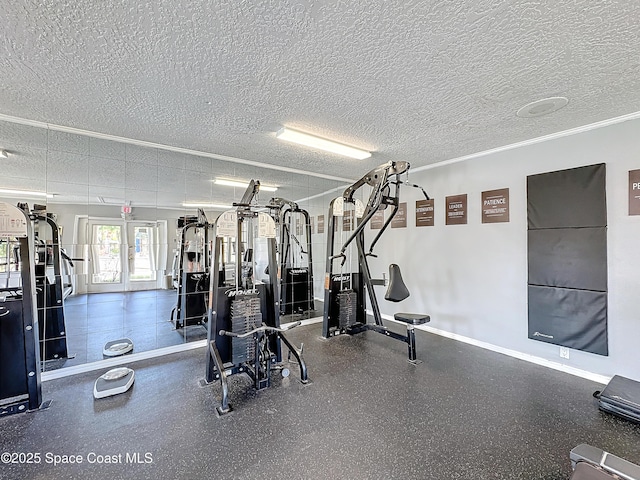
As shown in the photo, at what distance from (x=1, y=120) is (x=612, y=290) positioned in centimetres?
614

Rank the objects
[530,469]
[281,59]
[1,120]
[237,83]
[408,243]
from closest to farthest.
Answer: [530,469] → [281,59] → [237,83] → [1,120] → [408,243]

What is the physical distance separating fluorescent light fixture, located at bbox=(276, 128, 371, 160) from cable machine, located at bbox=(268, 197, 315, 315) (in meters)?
1.52

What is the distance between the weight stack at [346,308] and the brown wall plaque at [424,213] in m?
1.66

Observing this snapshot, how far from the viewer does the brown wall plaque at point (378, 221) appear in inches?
207

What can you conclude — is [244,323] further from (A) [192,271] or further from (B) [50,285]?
(B) [50,285]

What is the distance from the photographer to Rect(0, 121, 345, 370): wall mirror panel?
302 cm

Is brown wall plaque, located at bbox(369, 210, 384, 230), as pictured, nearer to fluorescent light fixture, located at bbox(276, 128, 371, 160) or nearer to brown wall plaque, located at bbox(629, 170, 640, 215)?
fluorescent light fixture, located at bbox(276, 128, 371, 160)

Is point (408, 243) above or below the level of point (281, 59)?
below

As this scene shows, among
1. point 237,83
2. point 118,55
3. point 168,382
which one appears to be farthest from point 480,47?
point 168,382

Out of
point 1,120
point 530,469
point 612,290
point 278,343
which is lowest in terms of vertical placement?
point 530,469

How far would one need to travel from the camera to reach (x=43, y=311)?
300 cm

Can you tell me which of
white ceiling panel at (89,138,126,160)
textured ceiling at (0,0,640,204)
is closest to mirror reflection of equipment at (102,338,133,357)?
white ceiling panel at (89,138,126,160)

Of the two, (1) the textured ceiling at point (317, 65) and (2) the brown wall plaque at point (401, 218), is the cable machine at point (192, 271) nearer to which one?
(1) the textured ceiling at point (317, 65)

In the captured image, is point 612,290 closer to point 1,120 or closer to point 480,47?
point 480,47
